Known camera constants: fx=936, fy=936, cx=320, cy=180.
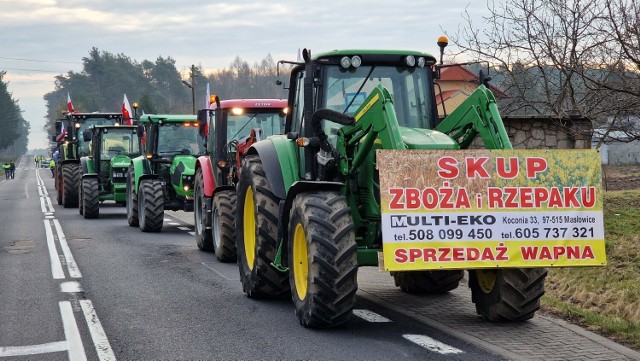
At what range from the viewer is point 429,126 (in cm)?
950

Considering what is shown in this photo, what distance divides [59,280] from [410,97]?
5.44 metres

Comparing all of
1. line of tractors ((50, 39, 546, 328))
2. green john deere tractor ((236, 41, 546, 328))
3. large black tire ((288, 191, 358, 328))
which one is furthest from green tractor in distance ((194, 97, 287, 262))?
large black tire ((288, 191, 358, 328))

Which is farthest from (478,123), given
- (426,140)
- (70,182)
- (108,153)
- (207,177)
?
(70,182)

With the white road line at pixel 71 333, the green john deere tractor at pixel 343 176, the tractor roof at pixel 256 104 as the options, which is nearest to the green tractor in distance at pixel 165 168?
the tractor roof at pixel 256 104

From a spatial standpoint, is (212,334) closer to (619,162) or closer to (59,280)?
(59,280)

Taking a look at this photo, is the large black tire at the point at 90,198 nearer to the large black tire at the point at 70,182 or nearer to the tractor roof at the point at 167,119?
the tractor roof at the point at 167,119

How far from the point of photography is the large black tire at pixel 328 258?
7.78 metres

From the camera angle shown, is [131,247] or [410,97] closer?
[410,97]

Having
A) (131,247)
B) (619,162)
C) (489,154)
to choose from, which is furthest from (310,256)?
(619,162)

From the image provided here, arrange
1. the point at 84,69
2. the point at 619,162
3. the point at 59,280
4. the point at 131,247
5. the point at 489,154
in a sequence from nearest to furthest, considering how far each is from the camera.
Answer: the point at 489,154 → the point at 59,280 → the point at 131,247 → the point at 619,162 → the point at 84,69

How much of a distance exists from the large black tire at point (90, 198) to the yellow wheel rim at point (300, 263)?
16.2 m

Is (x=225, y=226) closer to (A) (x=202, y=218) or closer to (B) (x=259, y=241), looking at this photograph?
(A) (x=202, y=218)

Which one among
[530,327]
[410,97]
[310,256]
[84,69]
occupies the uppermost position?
[84,69]

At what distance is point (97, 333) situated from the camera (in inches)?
332
